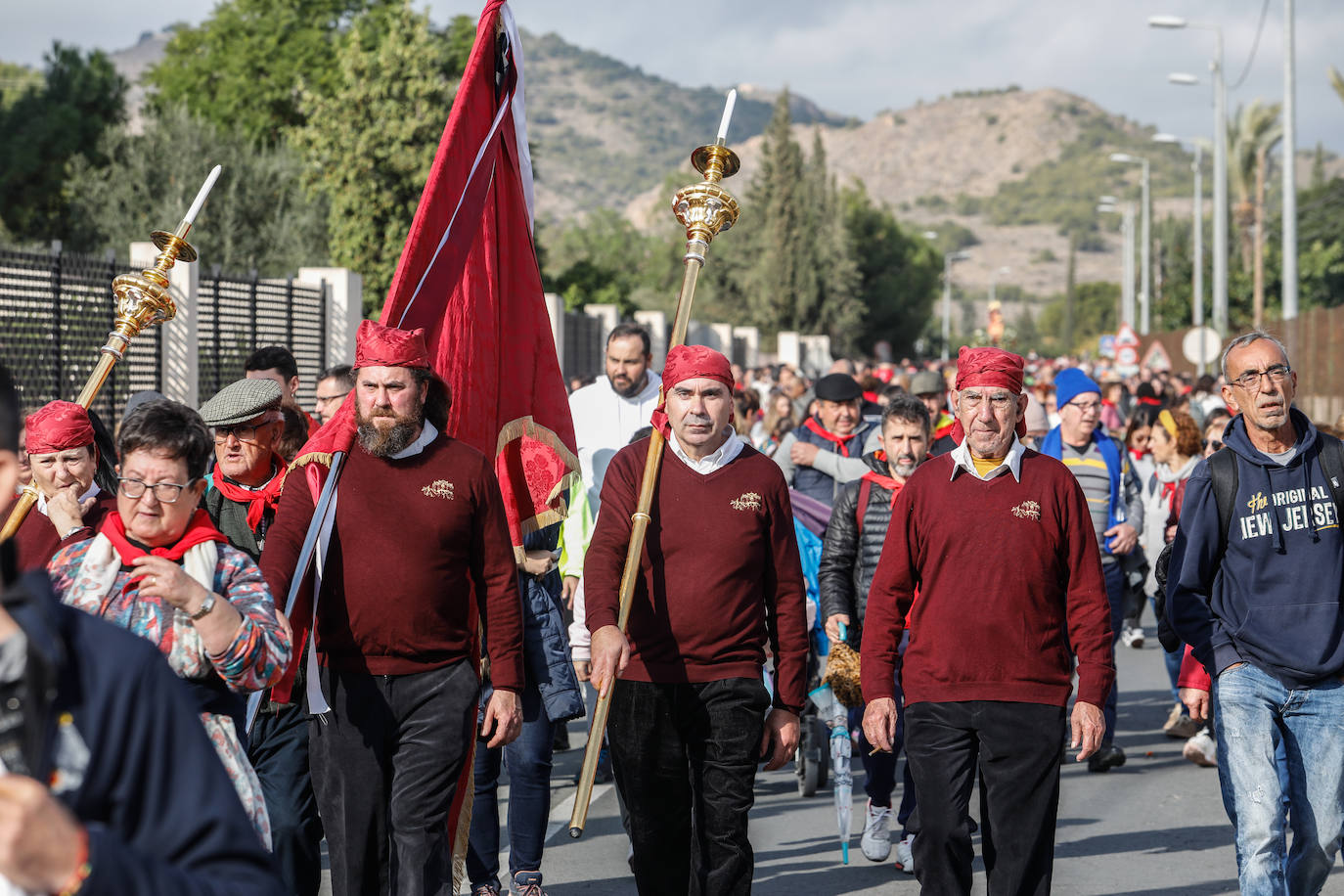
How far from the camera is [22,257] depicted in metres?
Answer: 12.2

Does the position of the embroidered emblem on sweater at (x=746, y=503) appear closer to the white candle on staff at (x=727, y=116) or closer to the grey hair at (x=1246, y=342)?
the white candle on staff at (x=727, y=116)

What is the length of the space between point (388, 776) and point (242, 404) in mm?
1604

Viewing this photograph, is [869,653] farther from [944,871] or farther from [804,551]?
[804,551]

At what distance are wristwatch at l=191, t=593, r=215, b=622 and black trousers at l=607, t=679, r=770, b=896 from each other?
84.2 inches

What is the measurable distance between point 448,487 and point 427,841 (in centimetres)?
105

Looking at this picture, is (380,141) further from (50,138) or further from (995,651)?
(995,651)

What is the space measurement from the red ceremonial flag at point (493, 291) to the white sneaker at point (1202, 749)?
3.74 m

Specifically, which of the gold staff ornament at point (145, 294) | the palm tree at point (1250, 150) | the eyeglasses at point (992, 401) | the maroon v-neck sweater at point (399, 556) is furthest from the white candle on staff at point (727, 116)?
the palm tree at point (1250, 150)

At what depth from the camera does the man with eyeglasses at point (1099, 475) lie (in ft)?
31.2

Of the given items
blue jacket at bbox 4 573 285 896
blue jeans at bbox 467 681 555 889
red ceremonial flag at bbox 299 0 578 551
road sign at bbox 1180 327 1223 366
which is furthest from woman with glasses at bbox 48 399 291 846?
road sign at bbox 1180 327 1223 366

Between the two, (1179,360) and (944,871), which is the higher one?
(1179,360)

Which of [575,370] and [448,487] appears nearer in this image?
[448,487]

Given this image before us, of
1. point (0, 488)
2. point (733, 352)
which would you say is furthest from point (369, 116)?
point (0, 488)

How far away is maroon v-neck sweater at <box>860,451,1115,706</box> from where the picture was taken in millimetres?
5195
